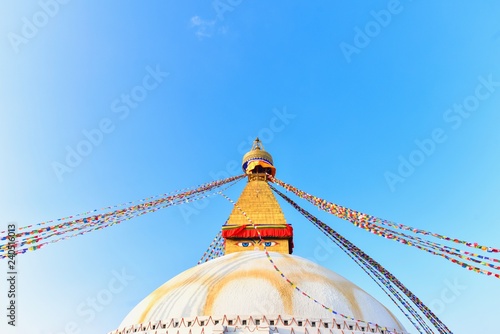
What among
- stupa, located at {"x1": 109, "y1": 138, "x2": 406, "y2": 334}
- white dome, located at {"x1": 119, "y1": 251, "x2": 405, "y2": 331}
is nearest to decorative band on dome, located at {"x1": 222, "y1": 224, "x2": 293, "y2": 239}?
stupa, located at {"x1": 109, "y1": 138, "x2": 406, "y2": 334}

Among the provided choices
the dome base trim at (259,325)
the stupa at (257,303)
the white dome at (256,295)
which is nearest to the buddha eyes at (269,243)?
the stupa at (257,303)

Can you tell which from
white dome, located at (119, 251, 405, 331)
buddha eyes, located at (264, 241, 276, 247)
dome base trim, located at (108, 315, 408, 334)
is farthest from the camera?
buddha eyes, located at (264, 241, 276, 247)

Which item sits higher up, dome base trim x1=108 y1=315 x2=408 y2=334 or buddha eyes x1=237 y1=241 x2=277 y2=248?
buddha eyes x1=237 y1=241 x2=277 y2=248

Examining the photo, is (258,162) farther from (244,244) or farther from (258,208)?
(244,244)

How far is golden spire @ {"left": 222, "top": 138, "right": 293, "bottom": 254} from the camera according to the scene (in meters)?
12.7

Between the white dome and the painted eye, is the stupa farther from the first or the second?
the painted eye

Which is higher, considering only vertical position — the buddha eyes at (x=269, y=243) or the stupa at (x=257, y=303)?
the buddha eyes at (x=269, y=243)

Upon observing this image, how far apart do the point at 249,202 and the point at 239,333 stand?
717 cm

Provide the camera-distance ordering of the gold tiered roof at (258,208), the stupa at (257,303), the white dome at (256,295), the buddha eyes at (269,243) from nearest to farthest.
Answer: the stupa at (257,303) → the white dome at (256,295) → the buddha eyes at (269,243) → the gold tiered roof at (258,208)

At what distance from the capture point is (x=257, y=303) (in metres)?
7.36

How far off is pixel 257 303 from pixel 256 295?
179 mm

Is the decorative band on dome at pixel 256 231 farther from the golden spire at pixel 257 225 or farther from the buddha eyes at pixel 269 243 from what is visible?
the buddha eyes at pixel 269 243

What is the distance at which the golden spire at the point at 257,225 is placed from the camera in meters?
12.7

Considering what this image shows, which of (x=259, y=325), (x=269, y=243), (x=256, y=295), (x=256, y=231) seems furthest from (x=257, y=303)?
(x=256, y=231)
